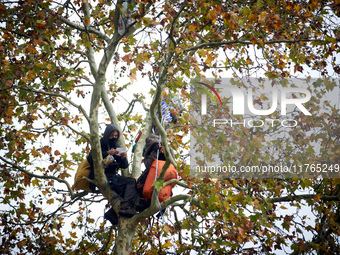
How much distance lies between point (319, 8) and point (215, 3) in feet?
6.11

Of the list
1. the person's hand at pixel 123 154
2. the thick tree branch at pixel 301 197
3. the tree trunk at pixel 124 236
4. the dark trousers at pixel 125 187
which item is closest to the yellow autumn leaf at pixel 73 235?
the tree trunk at pixel 124 236

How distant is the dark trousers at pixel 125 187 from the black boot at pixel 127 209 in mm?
52

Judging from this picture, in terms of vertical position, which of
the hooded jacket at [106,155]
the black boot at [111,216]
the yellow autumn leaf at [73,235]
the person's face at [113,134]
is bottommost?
the yellow autumn leaf at [73,235]

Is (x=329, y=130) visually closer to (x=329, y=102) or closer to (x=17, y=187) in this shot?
(x=329, y=102)

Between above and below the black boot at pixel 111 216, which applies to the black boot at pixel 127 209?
above

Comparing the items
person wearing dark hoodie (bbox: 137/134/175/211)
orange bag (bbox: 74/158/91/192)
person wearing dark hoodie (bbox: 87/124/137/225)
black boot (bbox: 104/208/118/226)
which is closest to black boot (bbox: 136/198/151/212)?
person wearing dark hoodie (bbox: 137/134/175/211)

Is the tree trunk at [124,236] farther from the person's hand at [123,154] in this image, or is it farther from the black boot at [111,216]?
the person's hand at [123,154]

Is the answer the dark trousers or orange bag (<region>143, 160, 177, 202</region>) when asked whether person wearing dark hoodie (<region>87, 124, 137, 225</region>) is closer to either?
the dark trousers

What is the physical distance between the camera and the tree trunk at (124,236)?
5539 mm

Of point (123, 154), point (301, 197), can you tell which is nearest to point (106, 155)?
point (123, 154)

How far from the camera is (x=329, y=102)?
23.9 feet

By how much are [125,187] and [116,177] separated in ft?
0.70

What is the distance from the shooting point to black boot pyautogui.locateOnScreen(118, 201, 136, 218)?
212 inches

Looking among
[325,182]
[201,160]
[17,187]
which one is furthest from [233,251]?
[17,187]
